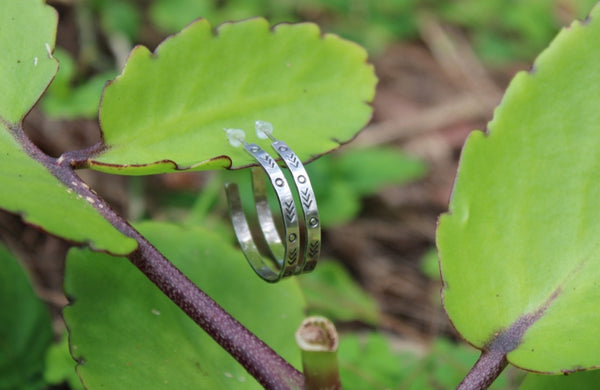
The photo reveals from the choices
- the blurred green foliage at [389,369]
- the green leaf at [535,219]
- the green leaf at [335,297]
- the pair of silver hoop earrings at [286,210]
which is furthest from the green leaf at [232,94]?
the green leaf at [335,297]

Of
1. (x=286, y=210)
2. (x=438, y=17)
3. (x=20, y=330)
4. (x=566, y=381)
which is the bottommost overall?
(x=438, y=17)

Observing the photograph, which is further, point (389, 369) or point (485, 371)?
point (389, 369)

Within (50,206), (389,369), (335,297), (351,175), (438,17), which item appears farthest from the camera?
(438,17)

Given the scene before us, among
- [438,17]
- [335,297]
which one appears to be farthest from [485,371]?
[438,17]

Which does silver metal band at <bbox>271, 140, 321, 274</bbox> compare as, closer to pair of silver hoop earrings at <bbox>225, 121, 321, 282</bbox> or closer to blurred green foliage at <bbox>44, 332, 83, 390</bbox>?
pair of silver hoop earrings at <bbox>225, 121, 321, 282</bbox>

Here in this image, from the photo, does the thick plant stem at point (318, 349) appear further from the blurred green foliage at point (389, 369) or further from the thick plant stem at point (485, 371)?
the blurred green foliage at point (389, 369)

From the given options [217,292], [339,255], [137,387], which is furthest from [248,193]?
[137,387]

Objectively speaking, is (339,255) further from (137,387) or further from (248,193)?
(137,387)

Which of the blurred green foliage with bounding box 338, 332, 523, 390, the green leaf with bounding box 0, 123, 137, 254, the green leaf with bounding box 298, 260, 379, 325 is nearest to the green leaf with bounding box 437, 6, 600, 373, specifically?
the green leaf with bounding box 0, 123, 137, 254

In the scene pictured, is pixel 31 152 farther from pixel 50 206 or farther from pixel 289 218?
pixel 289 218

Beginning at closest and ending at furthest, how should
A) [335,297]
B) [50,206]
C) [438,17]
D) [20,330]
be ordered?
[50,206]
[20,330]
[335,297]
[438,17]
